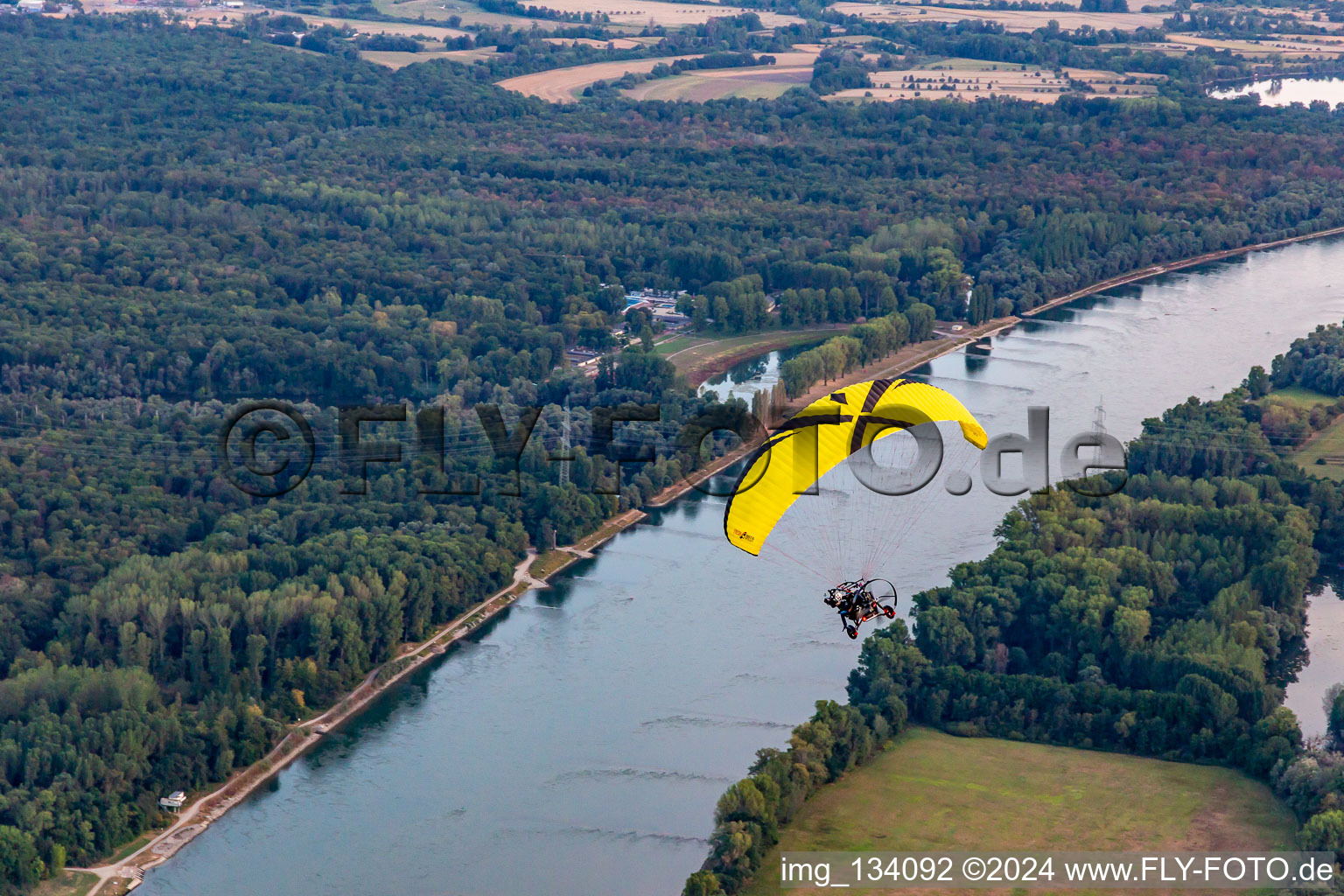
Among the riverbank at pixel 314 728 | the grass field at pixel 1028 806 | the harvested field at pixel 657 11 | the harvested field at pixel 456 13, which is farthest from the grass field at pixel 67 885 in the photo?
the harvested field at pixel 657 11

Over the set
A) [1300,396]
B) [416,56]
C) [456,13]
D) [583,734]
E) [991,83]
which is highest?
[456,13]

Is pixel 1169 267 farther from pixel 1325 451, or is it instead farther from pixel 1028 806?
pixel 1028 806

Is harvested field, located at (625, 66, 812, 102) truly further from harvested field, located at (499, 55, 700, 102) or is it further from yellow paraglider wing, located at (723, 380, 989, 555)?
yellow paraglider wing, located at (723, 380, 989, 555)

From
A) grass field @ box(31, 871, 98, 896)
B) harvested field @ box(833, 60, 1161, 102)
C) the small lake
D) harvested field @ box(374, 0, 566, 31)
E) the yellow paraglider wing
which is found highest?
harvested field @ box(374, 0, 566, 31)

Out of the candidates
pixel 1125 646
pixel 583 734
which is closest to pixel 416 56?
pixel 583 734

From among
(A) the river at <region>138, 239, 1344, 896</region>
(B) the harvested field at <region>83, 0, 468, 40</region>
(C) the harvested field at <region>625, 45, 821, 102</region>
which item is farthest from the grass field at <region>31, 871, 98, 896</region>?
(B) the harvested field at <region>83, 0, 468, 40</region>

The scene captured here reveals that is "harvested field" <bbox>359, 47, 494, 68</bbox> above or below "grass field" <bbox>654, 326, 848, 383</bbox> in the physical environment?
above

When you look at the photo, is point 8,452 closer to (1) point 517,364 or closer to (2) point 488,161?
(1) point 517,364

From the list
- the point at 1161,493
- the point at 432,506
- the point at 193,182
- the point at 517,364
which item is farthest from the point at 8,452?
the point at 193,182
